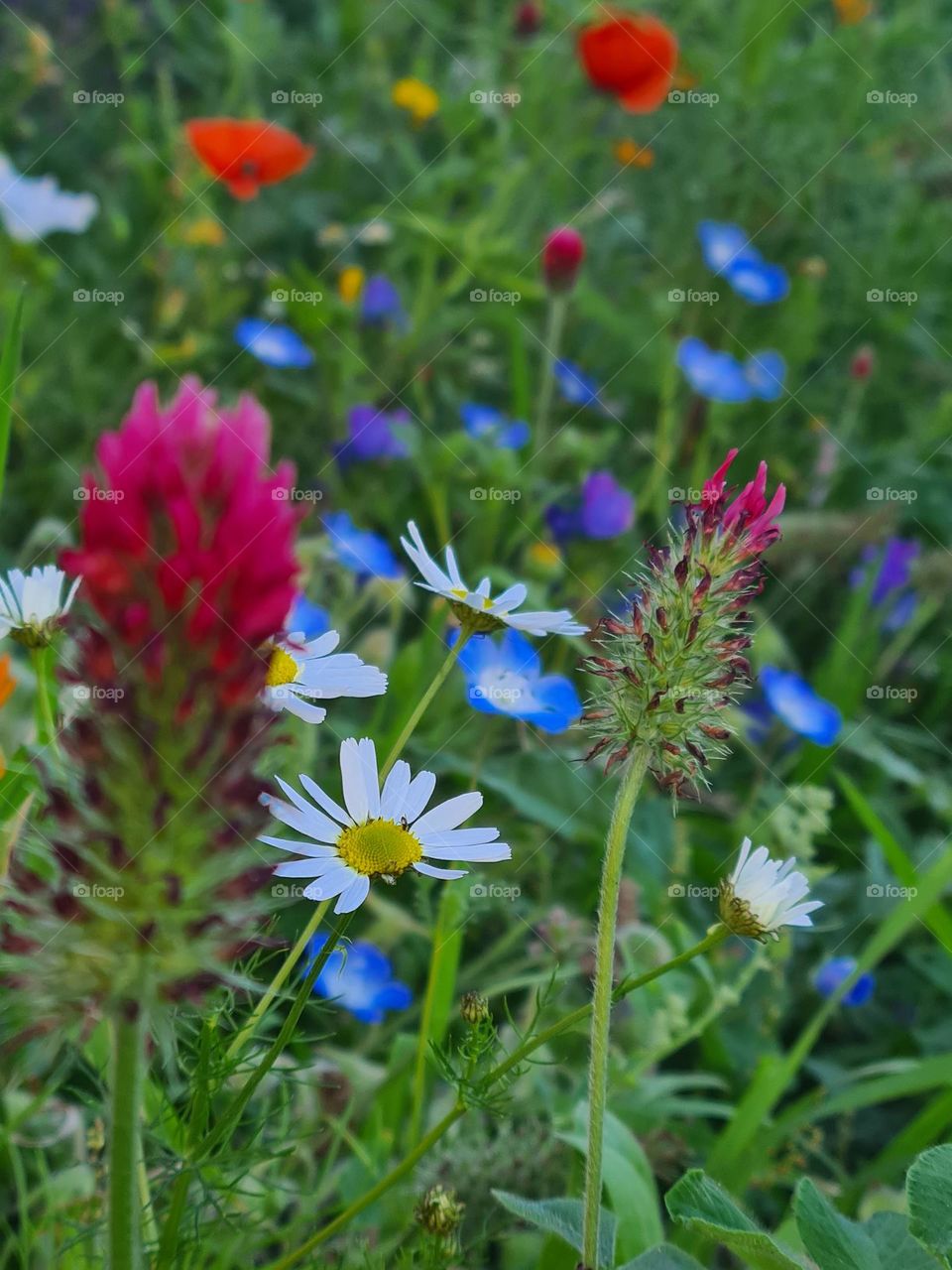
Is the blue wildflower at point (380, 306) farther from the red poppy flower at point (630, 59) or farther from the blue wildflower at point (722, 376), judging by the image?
the red poppy flower at point (630, 59)

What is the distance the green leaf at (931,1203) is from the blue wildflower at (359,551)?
138cm

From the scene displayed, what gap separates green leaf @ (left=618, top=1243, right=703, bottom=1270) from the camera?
3.43 ft

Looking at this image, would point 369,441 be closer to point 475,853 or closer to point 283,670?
point 283,670

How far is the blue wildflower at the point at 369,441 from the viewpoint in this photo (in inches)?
107

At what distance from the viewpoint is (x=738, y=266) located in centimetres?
335

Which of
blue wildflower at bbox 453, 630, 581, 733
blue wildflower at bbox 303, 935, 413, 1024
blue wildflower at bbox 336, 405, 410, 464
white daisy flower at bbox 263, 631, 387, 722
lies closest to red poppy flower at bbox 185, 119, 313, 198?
blue wildflower at bbox 336, 405, 410, 464

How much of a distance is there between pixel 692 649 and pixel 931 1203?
1.52 feet

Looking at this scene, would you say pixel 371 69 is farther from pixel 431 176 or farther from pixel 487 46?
pixel 431 176

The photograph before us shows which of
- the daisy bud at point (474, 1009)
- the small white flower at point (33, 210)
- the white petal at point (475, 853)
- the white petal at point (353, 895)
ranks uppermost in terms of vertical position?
the small white flower at point (33, 210)

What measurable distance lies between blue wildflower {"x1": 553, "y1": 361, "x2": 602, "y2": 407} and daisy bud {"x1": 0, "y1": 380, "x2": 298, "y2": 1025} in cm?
236

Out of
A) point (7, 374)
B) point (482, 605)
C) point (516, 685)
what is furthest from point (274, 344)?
point (482, 605)

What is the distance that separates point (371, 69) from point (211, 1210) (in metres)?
3.20

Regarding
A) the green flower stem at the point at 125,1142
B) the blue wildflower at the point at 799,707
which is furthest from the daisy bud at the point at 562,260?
the green flower stem at the point at 125,1142

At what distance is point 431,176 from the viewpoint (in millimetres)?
3180
